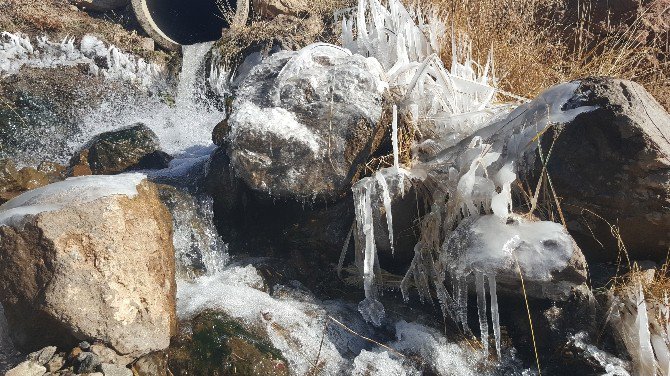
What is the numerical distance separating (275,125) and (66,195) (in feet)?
4.17

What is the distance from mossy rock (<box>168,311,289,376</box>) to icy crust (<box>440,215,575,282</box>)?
1.05 meters

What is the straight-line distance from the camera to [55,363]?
2.42 m

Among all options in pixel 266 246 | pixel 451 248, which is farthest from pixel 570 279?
pixel 266 246

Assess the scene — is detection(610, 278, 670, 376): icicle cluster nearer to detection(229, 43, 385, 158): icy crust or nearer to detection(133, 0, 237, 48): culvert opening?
detection(229, 43, 385, 158): icy crust

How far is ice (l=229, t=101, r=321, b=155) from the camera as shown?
3506 millimetres

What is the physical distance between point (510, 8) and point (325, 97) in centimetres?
246

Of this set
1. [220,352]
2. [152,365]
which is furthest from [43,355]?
[220,352]

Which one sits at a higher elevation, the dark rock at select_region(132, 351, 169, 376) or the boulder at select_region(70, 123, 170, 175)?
the boulder at select_region(70, 123, 170, 175)

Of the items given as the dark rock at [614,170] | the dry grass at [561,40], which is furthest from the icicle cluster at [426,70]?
the dark rock at [614,170]

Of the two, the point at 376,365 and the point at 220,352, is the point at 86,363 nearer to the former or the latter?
the point at 220,352

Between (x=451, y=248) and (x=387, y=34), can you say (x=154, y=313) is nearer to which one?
(x=451, y=248)

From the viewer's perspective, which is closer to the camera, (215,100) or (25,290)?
(25,290)

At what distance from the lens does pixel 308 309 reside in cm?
316

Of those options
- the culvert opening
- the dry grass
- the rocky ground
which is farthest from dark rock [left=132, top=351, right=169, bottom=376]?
the culvert opening
